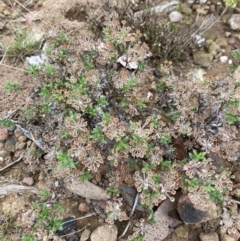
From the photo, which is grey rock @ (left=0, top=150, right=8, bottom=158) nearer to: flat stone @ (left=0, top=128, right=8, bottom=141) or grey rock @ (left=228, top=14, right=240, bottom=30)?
flat stone @ (left=0, top=128, right=8, bottom=141)

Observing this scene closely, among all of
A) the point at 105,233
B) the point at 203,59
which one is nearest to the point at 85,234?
the point at 105,233

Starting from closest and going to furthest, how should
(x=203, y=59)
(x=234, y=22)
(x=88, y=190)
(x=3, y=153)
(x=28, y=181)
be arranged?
(x=88, y=190) < (x=28, y=181) < (x=3, y=153) < (x=203, y=59) < (x=234, y=22)

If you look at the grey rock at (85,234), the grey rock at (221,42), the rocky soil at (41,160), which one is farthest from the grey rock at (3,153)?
the grey rock at (221,42)

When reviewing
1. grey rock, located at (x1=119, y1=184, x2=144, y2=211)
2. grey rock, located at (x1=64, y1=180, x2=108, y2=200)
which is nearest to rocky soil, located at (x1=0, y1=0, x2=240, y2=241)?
grey rock, located at (x1=64, y1=180, x2=108, y2=200)

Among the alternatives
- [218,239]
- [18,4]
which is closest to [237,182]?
[218,239]

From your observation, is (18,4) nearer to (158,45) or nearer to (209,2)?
Result: (158,45)

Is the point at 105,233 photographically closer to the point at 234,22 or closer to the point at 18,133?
the point at 18,133
